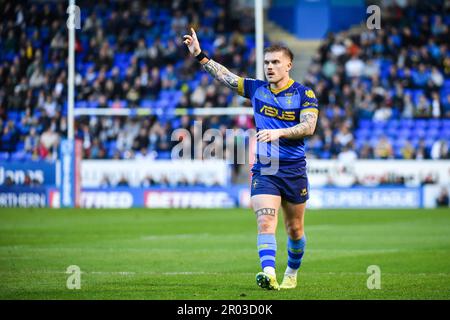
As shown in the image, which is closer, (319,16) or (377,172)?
(377,172)

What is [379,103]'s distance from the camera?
107ft

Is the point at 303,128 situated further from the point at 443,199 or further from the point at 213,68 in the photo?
the point at 443,199

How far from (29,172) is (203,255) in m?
17.0

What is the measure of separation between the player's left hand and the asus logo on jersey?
0.57 m

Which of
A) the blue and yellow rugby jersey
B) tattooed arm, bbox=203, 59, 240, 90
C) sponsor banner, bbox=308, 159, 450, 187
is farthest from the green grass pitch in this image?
sponsor banner, bbox=308, 159, 450, 187

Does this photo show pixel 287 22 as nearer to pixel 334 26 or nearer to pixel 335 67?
pixel 334 26

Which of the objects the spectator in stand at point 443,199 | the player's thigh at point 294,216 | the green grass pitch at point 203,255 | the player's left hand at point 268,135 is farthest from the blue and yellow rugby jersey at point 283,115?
the spectator in stand at point 443,199

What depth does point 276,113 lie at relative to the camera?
10.2m

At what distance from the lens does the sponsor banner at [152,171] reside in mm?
30375

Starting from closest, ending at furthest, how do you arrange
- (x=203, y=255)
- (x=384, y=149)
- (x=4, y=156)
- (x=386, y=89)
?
(x=203, y=255) → (x=384, y=149) → (x=4, y=156) → (x=386, y=89)

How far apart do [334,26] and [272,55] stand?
92.1 feet

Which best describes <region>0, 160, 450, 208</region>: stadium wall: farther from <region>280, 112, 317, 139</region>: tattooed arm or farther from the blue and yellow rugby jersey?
<region>280, 112, 317, 139</region>: tattooed arm

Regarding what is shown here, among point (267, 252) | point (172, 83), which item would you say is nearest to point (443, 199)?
point (172, 83)
